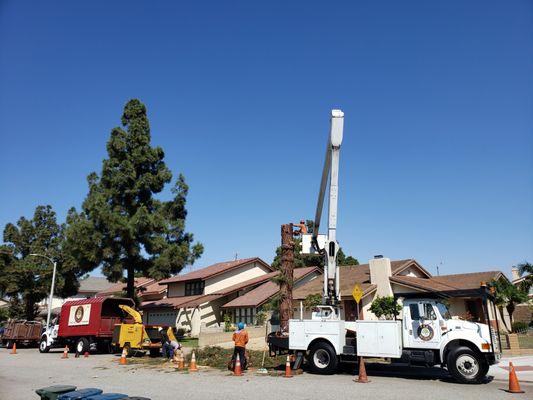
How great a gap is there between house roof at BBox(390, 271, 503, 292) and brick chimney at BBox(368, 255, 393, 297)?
491 mm

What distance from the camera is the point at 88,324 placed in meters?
24.8

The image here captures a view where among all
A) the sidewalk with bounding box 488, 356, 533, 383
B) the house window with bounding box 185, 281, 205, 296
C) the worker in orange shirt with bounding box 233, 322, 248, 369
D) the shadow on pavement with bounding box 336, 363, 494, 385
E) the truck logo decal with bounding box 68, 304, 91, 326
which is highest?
the house window with bounding box 185, 281, 205, 296

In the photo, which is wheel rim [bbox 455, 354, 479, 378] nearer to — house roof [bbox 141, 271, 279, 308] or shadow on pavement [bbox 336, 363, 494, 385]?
shadow on pavement [bbox 336, 363, 494, 385]

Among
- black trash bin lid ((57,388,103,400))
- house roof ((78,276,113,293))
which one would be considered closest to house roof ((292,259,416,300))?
black trash bin lid ((57,388,103,400))

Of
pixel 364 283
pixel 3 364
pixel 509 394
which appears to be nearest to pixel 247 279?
pixel 364 283

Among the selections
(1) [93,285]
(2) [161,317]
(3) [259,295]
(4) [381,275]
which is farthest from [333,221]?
(1) [93,285]

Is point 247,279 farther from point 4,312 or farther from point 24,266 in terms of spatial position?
point 4,312

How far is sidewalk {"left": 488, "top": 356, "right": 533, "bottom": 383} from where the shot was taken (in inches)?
538

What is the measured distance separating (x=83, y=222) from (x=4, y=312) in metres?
43.4

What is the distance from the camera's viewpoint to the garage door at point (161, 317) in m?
41.3

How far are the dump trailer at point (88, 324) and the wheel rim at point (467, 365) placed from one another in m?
18.5

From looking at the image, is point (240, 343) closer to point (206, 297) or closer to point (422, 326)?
point (422, 326)

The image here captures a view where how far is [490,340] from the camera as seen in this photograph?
12781 millimetres

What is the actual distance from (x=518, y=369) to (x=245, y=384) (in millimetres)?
10041
